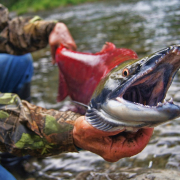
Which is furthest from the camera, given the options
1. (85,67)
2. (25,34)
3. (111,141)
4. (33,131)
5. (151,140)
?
(25,34)

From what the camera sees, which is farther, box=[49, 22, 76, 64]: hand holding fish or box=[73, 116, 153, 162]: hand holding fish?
box=[49, 22, 76, 64]: hand holding fish

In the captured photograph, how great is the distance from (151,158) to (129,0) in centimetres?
1658

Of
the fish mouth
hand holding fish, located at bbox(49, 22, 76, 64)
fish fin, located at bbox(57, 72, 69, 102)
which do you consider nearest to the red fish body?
fish fin, located at bbox(57, 72, 69, 102)

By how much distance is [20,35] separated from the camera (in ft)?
9.00

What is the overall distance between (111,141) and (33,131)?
488 mm

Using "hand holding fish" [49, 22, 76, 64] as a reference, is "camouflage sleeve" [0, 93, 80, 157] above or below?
below

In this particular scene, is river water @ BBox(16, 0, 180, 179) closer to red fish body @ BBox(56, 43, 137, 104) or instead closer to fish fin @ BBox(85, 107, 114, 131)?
red fish body @ BBox(56, 43, 137, 104)

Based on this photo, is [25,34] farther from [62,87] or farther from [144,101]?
[144,101]

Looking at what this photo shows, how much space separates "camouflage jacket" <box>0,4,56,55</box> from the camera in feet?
8.88

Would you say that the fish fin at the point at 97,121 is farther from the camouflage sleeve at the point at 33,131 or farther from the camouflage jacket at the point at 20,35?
the camouflage jacket at the point at 20,35

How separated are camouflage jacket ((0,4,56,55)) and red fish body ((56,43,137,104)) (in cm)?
65

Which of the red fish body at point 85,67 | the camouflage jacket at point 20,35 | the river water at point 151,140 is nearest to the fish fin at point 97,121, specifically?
the red fish body at point 85,67

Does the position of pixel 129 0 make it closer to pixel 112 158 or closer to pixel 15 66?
pixel 15 66

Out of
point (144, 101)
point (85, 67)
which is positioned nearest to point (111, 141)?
point (144, 101)
